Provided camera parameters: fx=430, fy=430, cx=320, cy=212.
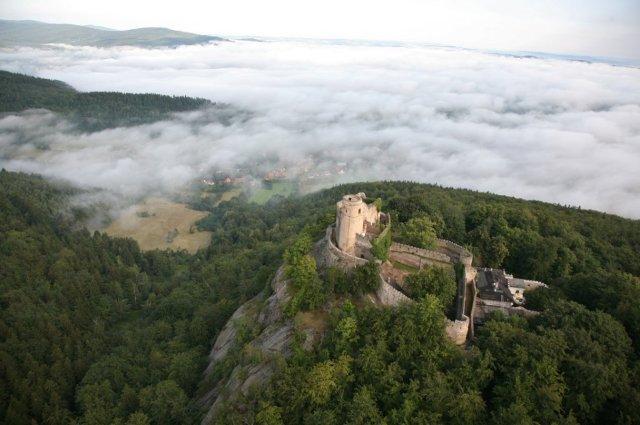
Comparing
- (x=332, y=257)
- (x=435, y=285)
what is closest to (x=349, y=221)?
(x=332, y=257)

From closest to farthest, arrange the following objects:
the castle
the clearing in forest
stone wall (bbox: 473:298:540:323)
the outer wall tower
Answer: stone wall (bbox: 473:298:540:323), the castle, the outer wall tower, the clearing in forest

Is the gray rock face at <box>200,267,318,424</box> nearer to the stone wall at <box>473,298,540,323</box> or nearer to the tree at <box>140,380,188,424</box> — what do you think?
the tree at <box>140,380,188,424</box>

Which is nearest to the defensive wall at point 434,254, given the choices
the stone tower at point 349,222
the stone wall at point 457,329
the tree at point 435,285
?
the stone tower at point 349,222

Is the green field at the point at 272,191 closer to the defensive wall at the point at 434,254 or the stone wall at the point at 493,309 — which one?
the defensive wall at the point at 434,254

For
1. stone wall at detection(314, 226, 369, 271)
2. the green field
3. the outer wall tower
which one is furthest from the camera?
the green field

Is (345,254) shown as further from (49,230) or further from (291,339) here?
(49,230)

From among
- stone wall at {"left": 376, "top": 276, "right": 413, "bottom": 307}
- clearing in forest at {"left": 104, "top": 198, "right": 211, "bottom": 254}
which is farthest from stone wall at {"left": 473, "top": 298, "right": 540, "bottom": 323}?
clearing in forest at {"left": 104, "top": 198, "right": 211, "bottom": 254}

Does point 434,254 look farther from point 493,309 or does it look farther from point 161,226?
point 161,226
